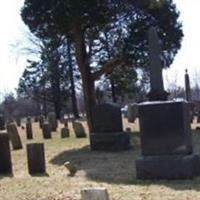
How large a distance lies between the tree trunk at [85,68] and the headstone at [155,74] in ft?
32.3

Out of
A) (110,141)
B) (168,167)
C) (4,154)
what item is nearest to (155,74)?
(168,167)

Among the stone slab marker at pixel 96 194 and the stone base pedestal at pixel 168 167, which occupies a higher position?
the stone slab marker at pixel 96 194

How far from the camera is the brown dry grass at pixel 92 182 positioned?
31.5 ft

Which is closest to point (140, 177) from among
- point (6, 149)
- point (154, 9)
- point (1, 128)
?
point (6, 149)

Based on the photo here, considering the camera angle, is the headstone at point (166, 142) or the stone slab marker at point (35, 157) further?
the stone slab marker at point (35, 157)

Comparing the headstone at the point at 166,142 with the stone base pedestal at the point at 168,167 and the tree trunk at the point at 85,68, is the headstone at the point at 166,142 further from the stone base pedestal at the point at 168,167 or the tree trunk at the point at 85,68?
the tree trunk at the point at 85,68

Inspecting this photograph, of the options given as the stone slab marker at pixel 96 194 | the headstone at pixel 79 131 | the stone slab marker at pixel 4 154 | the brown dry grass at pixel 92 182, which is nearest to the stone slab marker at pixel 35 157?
the brown dry grass at pixel 92 182

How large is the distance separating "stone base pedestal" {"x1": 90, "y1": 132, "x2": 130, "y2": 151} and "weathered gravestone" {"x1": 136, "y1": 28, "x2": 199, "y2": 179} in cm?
657

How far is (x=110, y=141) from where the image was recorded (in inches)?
740

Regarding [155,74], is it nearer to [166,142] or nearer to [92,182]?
[166,142]

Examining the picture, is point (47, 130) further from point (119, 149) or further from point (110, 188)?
point (110, 188)

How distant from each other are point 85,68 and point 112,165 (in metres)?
9.32

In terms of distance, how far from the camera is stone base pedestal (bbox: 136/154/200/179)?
1166 centimetres

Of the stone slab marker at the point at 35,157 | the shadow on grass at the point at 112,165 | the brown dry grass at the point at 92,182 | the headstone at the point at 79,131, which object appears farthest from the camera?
the headstone at the point at 79,131
